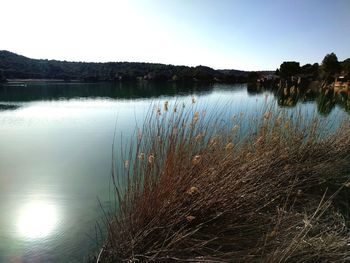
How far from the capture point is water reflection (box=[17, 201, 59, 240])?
3.47m

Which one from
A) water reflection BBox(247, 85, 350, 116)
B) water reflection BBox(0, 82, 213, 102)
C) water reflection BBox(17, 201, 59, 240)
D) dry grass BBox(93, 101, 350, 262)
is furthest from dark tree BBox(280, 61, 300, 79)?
dry grass BBox(93, 101, 350, 262)

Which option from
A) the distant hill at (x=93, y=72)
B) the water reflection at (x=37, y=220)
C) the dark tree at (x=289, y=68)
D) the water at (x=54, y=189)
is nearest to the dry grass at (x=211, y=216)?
the water at (x=54, y=189)

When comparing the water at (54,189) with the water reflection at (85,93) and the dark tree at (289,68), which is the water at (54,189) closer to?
the water reflection at (85,93)

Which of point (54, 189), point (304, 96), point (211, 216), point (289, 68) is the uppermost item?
point (289, 68)

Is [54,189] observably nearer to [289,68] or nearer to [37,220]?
[37,220]

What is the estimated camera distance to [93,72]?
74.9 m

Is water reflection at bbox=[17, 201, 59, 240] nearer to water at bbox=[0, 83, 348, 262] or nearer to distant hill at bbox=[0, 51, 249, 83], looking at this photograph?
water at bbox=[0, 83, 348, 262]

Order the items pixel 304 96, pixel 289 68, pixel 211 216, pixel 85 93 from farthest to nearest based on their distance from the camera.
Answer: pixel 289 68
pixel 85 93
pixel 304 96
pixel 211 216

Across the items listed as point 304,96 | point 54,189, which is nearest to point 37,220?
point 54,189

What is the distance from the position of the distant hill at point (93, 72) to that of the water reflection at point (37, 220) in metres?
59.9

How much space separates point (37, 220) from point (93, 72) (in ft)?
247

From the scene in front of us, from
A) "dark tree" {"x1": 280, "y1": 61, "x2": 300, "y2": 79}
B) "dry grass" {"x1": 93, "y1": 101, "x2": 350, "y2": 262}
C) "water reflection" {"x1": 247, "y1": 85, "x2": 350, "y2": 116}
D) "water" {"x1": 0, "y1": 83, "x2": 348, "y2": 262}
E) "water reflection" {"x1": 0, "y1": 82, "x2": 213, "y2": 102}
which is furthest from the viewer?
"dark tree" {"x1": 280, "y1": 61, "x2": 300, "y2": 79}

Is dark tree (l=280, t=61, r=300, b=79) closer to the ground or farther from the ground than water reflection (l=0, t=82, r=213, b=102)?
farther from the ground

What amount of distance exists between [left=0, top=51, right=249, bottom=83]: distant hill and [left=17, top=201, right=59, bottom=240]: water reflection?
59915 mm
